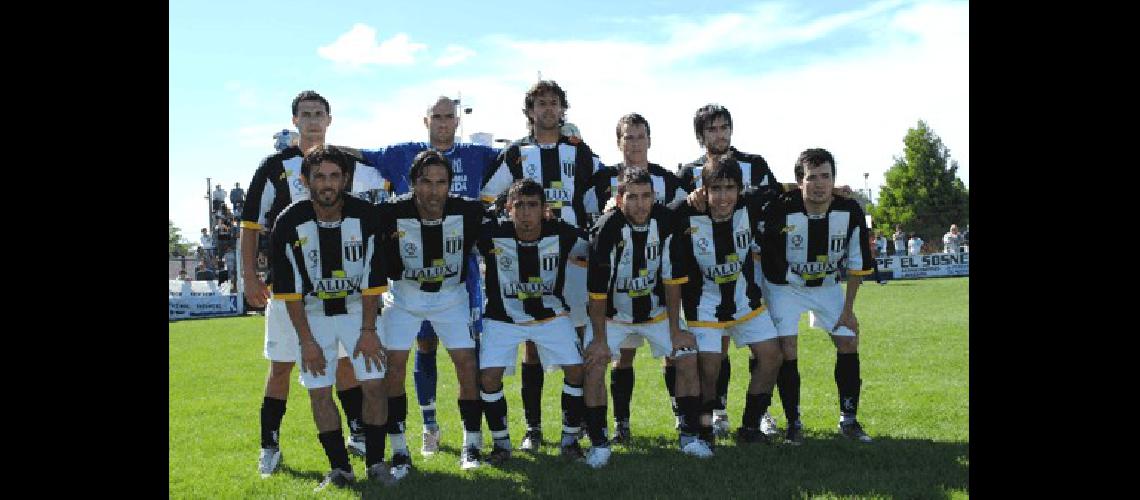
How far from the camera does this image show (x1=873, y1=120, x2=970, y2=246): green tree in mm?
49812

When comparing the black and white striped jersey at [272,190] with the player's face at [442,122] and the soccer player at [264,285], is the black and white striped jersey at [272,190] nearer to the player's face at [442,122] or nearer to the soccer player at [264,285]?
the soccer player at [264,285]

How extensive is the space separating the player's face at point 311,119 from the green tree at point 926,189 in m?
50.1

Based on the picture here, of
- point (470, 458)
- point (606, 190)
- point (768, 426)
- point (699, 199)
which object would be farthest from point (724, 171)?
point (470, 458)

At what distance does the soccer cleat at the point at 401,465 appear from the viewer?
4.91 meters

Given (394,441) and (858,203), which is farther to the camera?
(858,203)

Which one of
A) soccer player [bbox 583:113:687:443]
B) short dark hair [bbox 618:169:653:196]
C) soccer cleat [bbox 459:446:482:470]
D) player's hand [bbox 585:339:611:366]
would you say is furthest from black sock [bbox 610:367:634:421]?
short dark hair [bbox 618:169:653:196]

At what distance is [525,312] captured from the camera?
529 cm

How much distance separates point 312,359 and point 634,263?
2.13m

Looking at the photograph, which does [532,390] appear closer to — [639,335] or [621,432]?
[621,432]

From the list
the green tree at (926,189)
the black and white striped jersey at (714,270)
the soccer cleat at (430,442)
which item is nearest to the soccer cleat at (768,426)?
the black and white striped jersey at (714,270)
